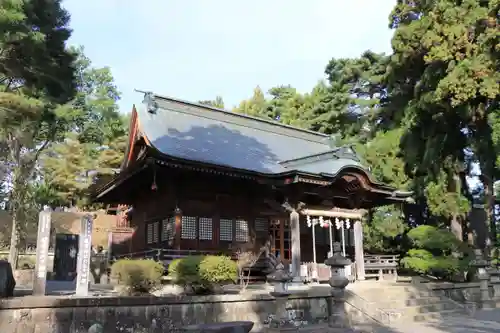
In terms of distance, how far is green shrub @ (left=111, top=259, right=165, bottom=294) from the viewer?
1062 cm

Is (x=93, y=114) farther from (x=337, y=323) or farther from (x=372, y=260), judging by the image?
(x=337, y=323)

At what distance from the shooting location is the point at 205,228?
1700 centimetres

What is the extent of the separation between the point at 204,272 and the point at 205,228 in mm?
6049

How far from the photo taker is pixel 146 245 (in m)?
19.0

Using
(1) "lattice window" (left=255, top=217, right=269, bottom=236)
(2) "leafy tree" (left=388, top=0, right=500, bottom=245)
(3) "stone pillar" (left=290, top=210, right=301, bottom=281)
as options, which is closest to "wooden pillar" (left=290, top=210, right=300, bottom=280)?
(3) "stone pillar" (left=290, top=210, right=301, bottom=281)

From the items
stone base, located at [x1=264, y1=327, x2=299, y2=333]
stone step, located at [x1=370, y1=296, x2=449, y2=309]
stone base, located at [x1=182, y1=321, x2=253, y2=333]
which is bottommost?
stone base, located at [x1=264, y1=327, x2=299, y2=333]

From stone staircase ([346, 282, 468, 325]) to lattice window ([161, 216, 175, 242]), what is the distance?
6.77 m

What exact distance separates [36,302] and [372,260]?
47.5 feet

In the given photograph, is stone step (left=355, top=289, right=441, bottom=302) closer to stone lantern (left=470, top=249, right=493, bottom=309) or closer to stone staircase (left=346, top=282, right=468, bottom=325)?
stone staircase (left=346, top=282, right=468, bottom=325)

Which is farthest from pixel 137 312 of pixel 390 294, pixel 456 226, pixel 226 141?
pixel 456 226

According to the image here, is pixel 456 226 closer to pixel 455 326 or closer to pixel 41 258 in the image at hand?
pixel 455 326

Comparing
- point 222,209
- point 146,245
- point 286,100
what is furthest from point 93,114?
point 222,209

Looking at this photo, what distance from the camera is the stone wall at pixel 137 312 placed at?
8828 mm

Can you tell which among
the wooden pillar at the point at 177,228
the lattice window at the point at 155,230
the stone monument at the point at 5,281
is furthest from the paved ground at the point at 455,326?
the lattice window at the point at 155,230
